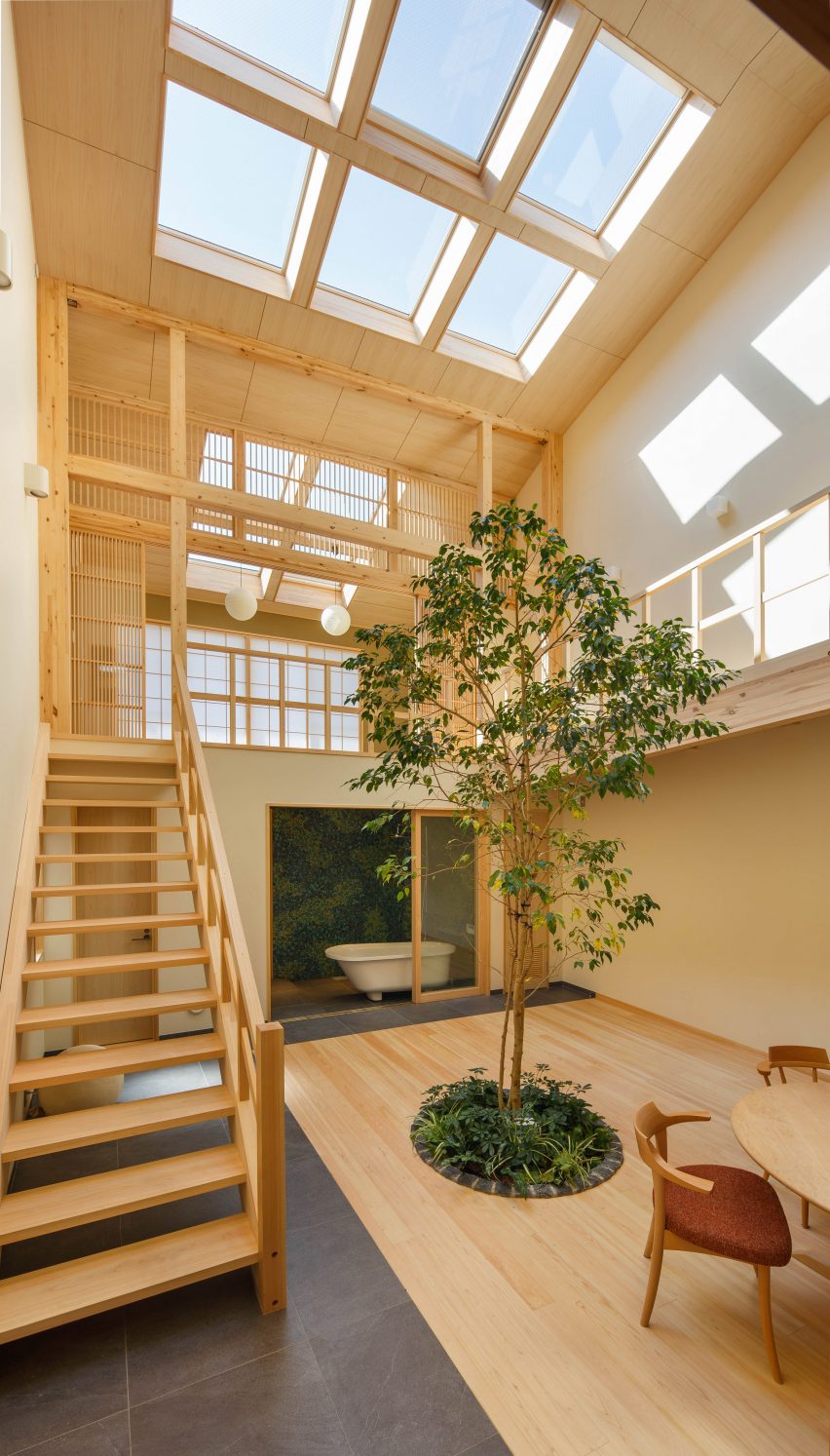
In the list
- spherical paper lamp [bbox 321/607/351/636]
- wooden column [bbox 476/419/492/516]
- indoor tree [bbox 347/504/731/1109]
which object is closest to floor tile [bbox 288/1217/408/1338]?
indoor tree [bbox 347/504/731/1109]

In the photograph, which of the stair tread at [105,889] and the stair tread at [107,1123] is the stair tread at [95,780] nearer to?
the stair tread at [105,889]

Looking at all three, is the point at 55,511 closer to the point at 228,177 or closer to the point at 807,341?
the point at 228,177

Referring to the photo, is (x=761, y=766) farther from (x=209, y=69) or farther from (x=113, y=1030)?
(x=209, y=69)

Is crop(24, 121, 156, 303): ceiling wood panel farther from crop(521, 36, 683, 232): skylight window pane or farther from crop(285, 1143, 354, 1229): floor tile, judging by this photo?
crop(285, 1143, 354, 1229): floor tile

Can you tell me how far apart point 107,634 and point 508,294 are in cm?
482

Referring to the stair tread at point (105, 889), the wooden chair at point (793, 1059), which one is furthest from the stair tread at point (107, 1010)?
the wooden chair at point (793, 1059)

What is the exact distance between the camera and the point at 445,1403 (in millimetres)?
2078

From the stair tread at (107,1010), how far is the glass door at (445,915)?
3539 millimetres

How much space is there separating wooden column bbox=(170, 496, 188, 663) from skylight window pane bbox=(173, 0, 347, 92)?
119 inches

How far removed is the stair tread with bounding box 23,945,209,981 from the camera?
3.12 m

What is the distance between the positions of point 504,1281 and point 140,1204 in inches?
53.9

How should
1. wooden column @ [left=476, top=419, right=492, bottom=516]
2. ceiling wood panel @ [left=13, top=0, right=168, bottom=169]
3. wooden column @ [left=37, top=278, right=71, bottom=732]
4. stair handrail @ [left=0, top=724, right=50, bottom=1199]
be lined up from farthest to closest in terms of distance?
wooden column @ [left=476, top=419, right=492, bottom=516]
wooden column @ [left=37, top=278, right=71, bottom=732]
ceiling wood panel @ [left=13, top=0, right=168, bottom=169]
stair handrail @ [left=0, top=724, right=50, bottom=1199]

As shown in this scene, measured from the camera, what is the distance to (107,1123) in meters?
2.71

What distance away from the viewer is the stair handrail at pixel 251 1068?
2.39 meters
